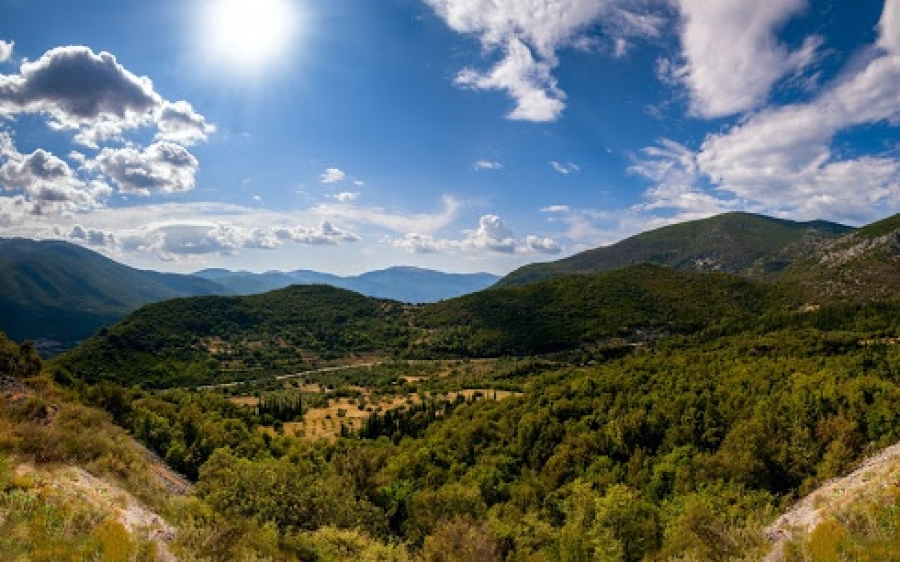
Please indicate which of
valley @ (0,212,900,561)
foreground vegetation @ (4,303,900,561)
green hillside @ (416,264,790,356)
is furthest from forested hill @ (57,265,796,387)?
foreground vegetation @ (4,303,900,561)

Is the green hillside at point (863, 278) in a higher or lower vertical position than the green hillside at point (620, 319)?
higher

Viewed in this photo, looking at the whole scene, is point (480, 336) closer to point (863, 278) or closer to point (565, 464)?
point (565, 464)

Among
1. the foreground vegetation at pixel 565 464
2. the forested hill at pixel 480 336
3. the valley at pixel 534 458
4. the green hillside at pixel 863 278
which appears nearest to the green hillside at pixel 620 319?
the forested hill at pixel 480 336

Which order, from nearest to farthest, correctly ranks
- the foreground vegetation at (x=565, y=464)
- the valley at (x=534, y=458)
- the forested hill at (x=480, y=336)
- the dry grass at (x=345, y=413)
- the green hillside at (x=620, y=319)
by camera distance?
the valley at (x=534, y=458)
the foreground vegetation at (x=565, y=464)
the dry grass at (x=345, y=413)
the forested hill at (x=480, y=336)
the green hillside at (x=620, y=319)

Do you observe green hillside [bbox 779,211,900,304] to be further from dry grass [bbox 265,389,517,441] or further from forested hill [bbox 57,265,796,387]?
dry grass [bbox 265,389,517,441]

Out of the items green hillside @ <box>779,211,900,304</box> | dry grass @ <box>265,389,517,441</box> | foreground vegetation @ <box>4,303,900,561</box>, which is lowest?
dry grass @ <box>265,389,517,441</box>

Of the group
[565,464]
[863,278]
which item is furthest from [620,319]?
[565,464]

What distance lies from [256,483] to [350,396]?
100 metres

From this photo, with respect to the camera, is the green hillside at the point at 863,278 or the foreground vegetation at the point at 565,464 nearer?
the foreground vegetation at the point at 565,464

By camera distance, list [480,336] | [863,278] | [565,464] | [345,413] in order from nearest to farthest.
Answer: [565,464] < [345,413] < [863,278] < [480,336]

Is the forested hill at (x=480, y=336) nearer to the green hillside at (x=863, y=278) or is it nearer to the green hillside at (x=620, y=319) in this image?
the green hillside at (x=620, y=319)

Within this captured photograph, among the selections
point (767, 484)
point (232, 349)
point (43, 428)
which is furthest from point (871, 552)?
point (232, 349)

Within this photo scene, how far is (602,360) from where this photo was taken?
139 meters

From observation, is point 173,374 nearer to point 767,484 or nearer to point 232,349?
point 232,349
